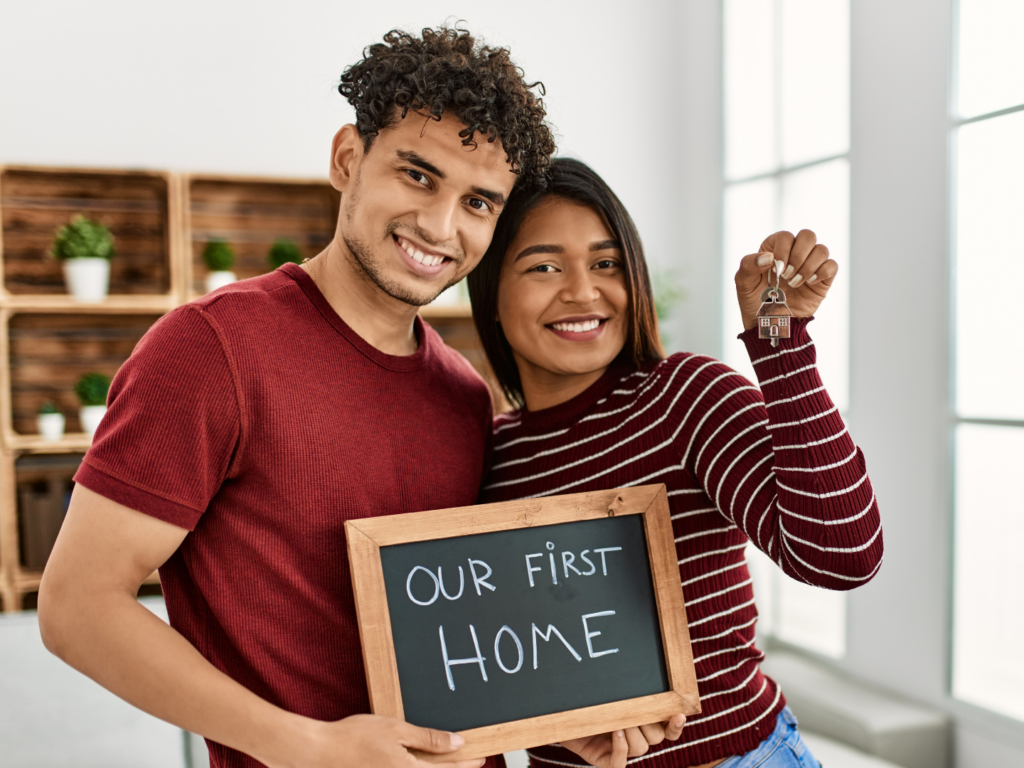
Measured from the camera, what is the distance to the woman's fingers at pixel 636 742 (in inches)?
45.4

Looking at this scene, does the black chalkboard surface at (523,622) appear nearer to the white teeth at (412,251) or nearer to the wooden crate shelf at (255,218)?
the white teeth at (412,251)

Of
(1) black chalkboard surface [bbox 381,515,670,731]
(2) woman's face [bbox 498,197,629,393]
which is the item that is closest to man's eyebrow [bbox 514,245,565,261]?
(2) woman's face [bbox 498,197,629,393]

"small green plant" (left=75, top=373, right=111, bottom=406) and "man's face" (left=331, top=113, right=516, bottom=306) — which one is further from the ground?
"man's face" (left=331, top=113, right=516, bottom=306)

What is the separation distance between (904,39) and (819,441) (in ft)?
7.57

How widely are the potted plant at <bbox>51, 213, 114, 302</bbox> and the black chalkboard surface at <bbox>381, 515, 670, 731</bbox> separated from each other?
8.15ft

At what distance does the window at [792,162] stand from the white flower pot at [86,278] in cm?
267

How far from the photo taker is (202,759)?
221 cm

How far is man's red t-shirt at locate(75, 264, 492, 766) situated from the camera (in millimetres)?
1003

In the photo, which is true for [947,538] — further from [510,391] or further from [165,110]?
[165,110]

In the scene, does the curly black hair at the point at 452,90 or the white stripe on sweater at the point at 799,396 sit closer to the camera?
the white stripe on sweater at the point at 799,396

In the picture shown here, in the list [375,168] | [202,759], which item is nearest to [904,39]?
[375,168]

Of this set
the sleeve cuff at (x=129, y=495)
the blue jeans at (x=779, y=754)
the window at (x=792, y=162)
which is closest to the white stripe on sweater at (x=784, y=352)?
the blue jeans at (x=779, y=754)

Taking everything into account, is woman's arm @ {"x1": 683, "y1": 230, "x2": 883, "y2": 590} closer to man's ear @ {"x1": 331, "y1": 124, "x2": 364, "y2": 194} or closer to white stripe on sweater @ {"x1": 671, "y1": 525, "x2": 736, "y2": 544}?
white stripe on sweater @ {"x1": 671, "y1": 525, "x2": 736, "y2": 544}

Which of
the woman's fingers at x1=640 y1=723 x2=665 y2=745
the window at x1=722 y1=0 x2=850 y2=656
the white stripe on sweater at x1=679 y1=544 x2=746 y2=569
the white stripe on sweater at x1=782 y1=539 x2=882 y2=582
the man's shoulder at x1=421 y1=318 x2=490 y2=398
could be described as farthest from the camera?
the window at x1=722 y1=0 x2=850 y2=656
